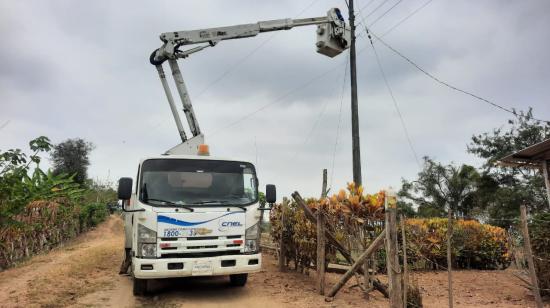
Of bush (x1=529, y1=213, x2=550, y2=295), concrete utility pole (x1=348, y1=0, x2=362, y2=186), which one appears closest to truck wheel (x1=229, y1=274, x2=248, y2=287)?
bush (x1=529, y1=213, x2=550, y2=295)

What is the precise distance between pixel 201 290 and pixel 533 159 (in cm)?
909

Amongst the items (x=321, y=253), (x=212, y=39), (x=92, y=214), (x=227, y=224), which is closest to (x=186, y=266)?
(x=227, y=224)

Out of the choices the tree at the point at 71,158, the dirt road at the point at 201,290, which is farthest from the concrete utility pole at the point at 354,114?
the tree at the point at 71,158

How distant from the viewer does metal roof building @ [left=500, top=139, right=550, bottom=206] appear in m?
9.86

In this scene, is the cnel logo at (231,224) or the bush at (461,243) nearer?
the cnel logo at (231,224)

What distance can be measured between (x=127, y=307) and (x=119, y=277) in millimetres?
2690

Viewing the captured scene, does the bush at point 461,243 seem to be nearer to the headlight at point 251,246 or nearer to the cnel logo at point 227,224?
the headlight at point 251,246

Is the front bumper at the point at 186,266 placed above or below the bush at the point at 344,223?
below

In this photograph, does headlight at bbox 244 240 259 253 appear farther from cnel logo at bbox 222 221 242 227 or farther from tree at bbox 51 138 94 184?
tree at bbox 51 138 94 184

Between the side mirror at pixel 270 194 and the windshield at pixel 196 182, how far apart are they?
0.67 feet

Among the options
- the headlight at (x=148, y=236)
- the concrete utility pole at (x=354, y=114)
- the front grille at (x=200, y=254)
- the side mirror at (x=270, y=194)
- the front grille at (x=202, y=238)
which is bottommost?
the front grille at (x=200, y=254)

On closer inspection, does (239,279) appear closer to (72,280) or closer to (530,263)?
(72,280)

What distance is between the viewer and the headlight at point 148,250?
633 cm

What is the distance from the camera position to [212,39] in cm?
1062
